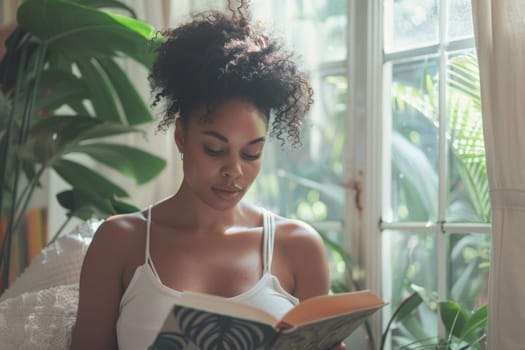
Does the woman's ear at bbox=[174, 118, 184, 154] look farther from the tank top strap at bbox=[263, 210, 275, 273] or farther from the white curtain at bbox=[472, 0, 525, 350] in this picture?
the white curtain at bbox=[472, 0, 525, 350]

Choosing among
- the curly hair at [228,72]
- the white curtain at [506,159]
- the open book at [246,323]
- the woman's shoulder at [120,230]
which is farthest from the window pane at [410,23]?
the open book at [246,323]

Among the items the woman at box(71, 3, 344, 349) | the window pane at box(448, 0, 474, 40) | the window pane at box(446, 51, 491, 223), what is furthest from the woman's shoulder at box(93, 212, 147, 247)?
the window pane at box(448, 0, 474, 40)

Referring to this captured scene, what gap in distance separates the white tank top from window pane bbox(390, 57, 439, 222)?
0.69m

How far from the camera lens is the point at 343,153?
7.25 feet

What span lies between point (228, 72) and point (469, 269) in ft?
2.83

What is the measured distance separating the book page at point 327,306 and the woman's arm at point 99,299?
0.49 metres

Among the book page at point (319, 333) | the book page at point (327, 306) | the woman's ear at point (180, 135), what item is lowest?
the book page at point (319, 333)

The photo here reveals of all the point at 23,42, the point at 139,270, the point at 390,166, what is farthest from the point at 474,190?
the point at 23,42

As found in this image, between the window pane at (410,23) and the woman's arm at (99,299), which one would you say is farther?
the window pane at (410,23)

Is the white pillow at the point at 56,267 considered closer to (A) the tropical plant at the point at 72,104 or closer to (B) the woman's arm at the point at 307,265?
(A) the tropical plant at the point at 72,104

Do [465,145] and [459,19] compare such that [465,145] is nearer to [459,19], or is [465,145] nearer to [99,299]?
[459,19]

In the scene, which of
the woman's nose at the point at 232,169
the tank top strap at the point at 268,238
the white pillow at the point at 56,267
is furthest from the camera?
the white pillow at the point at 56,267

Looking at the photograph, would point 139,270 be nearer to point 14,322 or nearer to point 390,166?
point 14,322

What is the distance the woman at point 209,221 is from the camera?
134 cm
